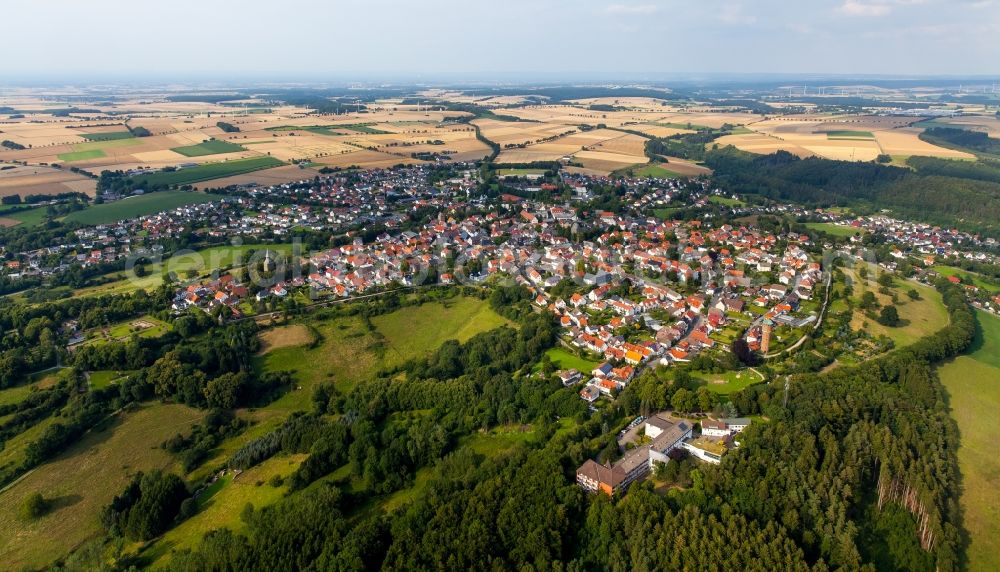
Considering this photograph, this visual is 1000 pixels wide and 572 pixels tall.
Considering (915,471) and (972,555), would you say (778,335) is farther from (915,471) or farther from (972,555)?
(972,555)

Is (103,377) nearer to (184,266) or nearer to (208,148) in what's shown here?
(184,266)

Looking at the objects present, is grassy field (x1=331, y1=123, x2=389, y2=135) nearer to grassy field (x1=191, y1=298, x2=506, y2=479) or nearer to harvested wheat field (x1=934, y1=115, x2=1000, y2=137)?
grassy field (x1=191, y1=298, x2=506, y2=479)

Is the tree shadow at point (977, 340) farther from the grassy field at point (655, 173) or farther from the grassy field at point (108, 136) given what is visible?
the grassy field at point (108, 136)

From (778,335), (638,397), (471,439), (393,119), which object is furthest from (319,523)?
(393,119)

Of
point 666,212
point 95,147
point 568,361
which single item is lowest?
point 568,361

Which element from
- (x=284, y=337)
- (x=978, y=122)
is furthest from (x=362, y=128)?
(x=978, y=122)

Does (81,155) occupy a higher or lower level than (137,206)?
higher
